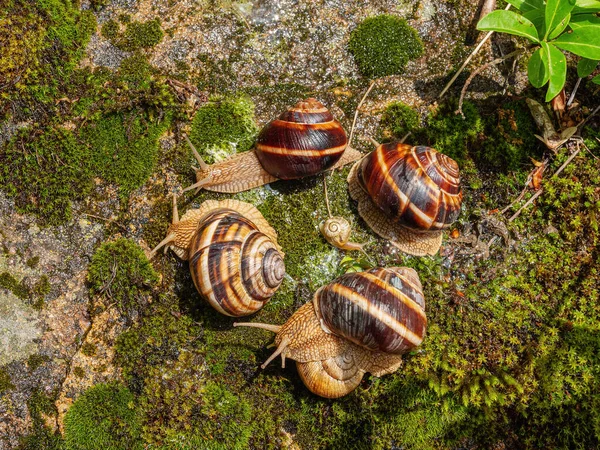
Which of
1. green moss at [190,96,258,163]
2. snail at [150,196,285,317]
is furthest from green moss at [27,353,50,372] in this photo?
green moss at [190,96,258,163]

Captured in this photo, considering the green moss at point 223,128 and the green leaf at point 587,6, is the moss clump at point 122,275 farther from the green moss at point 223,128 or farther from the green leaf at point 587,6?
the green leaf at point 587,6

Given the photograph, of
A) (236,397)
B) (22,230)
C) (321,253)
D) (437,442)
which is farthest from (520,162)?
(22,230)

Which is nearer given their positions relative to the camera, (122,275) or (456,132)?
(122,275)

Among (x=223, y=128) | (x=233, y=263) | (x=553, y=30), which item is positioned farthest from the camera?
(x=223, y=128)

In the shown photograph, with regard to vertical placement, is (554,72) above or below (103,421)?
above

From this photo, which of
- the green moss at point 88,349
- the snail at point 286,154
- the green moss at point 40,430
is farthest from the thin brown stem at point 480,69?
the green moss at point 40,430

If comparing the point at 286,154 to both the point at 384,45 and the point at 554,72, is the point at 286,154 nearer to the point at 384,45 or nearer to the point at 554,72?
the point at 384,45

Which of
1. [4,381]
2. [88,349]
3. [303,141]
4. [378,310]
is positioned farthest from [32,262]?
[378,310]

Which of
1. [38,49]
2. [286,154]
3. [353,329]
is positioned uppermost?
[38,49]
